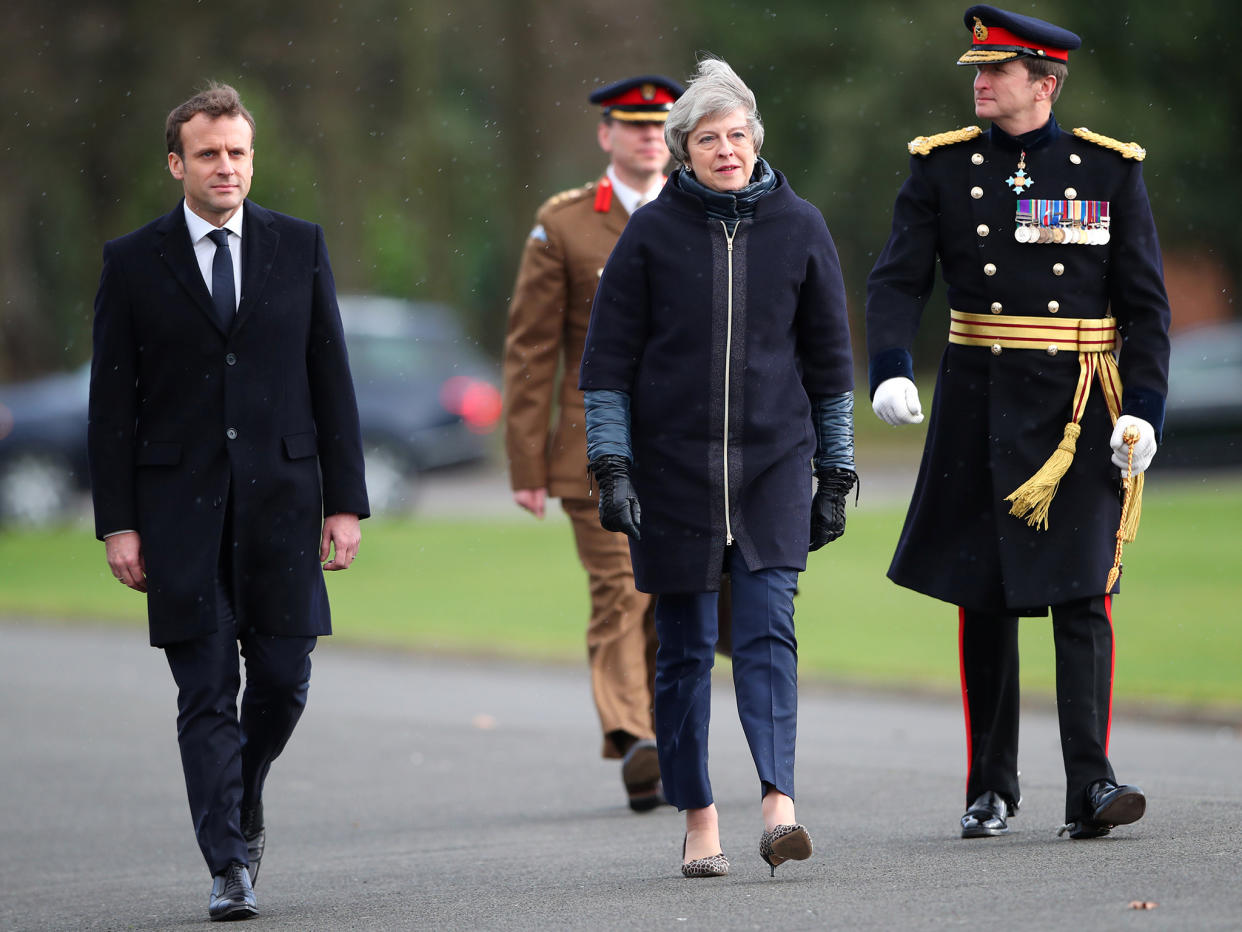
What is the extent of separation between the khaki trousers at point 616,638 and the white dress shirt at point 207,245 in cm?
209

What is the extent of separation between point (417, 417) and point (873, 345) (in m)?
19.3

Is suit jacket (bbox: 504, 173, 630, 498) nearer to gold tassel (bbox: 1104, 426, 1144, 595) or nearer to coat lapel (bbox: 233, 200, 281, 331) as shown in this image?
coat lapel (bbox: 233, 200, 281, 331)

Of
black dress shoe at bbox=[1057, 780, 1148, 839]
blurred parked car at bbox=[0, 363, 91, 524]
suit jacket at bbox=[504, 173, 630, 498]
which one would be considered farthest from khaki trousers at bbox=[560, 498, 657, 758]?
blurred parked car at bbox=[0, 363, 91, 524]

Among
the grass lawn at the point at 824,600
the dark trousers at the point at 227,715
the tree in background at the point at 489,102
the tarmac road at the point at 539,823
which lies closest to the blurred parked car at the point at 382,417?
the grass lawn at the point at 824,600

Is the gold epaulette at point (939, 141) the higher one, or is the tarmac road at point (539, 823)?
the gold epaulette at point (939, 141)

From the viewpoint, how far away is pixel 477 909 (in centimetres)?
575

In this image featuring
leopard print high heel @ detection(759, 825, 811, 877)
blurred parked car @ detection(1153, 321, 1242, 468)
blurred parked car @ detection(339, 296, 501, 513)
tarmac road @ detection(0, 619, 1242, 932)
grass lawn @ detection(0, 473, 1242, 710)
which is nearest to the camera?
tarmac road @ detection(0, 619, 1242, 932)

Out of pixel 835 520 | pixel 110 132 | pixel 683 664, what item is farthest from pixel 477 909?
pixel 110 132

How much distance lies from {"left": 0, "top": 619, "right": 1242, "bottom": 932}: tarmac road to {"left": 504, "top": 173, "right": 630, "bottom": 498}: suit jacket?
127 centimetres

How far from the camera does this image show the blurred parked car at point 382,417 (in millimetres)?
23562

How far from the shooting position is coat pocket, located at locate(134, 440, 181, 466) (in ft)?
19.6

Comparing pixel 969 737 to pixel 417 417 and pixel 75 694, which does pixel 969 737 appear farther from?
pixel 417 417

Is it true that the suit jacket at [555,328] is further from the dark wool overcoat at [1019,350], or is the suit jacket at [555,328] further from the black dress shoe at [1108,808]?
the black dress shoe at [1108,808]

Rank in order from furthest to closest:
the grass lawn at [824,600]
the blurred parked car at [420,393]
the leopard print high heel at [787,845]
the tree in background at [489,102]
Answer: the tree in background at [489,102]
the blurred parked car at [420,393]
the grass lawn at [824,600]
the leopard print high heel at [787,845]
